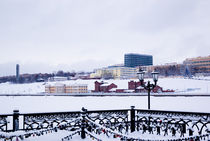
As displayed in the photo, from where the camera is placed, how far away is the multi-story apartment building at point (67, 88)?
98688 mm

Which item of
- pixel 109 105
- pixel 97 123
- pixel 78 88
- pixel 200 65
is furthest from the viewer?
pixel 200 65

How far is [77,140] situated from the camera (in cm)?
861

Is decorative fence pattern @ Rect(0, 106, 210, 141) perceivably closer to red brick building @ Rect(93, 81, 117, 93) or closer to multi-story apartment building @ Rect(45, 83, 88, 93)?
red brick building @ Rect(93, 81, 117, 93)

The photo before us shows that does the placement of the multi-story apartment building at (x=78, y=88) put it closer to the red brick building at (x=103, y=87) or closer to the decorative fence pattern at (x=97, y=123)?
the red brick building at (x=103, y=87)

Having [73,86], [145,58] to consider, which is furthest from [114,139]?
[145,58]

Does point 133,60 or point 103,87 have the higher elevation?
point 133,60

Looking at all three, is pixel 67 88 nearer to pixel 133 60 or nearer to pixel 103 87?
pixel 103 87

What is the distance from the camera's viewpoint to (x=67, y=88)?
103 meters

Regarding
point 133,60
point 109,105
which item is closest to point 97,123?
point 109,105

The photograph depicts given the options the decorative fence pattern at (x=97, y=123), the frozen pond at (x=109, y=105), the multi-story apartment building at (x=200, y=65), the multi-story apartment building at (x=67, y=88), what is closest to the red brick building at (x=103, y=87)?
the multi-story apartment building at (x=67, y=88)

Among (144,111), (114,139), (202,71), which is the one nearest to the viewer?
(114,139)

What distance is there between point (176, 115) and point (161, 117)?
26.1 inches

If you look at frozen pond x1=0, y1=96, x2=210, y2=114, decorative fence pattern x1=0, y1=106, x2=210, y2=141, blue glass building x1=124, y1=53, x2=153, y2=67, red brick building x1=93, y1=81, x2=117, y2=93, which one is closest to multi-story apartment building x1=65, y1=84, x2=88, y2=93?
red brick building x1=93, y1=81, x2=117, y2=93

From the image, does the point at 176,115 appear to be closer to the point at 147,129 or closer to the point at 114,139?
the point at 147,129
